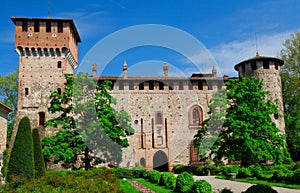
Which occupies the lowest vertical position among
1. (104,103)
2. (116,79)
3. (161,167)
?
(161,167)

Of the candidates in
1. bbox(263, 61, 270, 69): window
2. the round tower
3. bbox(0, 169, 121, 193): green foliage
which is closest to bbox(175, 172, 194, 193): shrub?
bbox(0, 169, 121, 193): green foliage

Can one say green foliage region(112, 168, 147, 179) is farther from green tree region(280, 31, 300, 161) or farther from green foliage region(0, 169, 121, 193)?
green tree region(280, 31, 300, 161)

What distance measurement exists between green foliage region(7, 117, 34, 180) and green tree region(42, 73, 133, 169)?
6.13 m

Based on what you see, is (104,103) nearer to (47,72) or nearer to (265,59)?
(47,72)

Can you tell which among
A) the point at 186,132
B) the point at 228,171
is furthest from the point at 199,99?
the point at 228,171

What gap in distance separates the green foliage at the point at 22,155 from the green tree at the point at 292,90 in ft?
86.4

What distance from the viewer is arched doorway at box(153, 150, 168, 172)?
31350 millimetres

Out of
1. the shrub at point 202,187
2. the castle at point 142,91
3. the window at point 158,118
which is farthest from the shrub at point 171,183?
the window at point 158,118

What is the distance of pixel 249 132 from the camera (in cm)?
2267

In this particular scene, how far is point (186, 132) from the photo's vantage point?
32188mm

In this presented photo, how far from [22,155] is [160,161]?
1881 cm

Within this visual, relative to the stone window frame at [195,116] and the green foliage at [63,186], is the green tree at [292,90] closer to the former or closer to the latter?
the stone window frame at [195,116]

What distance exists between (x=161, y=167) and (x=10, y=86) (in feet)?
65.6

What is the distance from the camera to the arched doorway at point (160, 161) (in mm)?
31350
